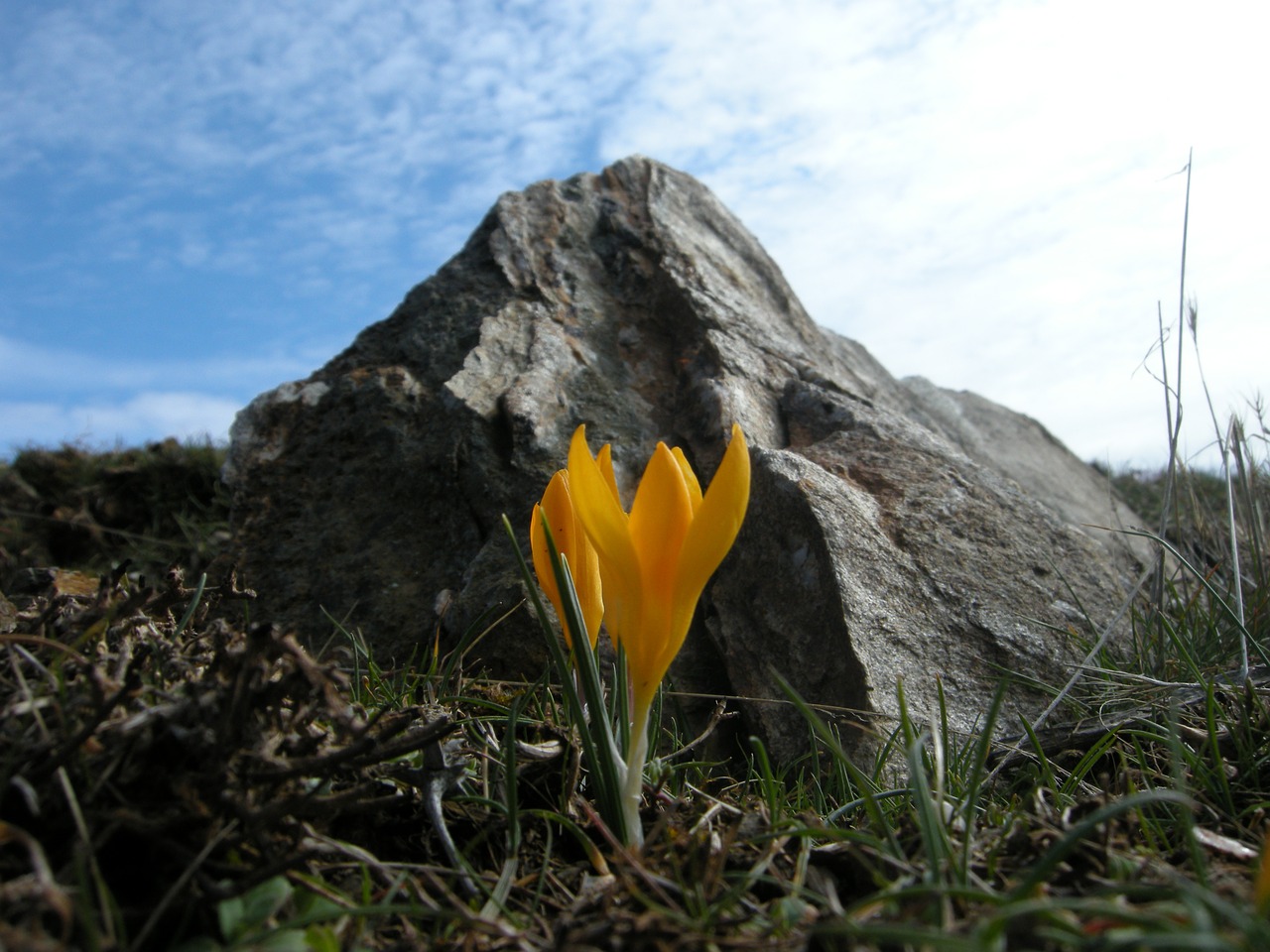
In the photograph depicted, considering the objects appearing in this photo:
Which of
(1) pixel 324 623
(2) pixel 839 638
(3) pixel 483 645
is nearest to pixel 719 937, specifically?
(2) pixel 839 638

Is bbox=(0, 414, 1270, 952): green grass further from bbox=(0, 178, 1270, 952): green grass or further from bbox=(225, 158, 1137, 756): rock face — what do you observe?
bbox=(225, 158, 1137, 756): rock face

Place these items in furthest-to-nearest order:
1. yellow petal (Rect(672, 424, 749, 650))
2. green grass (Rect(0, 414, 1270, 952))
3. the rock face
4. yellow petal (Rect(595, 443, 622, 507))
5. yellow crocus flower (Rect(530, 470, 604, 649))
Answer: the rock face
yellow crocus flower (Rect(530, 470, 604, 649))
yellow petal (Rect(595, 443, 622, 507))
yellow petal (Rect(672, 424, 749, 650))
green grass (Rect(0, 414, 1270, 952))

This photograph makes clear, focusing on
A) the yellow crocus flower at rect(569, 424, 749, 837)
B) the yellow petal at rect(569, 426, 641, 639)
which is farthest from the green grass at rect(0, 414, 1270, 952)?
the yellow petal at rect(569, 426, 641, 639)

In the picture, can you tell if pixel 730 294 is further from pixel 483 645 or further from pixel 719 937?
pixel 719 937

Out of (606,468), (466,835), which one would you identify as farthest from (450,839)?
(606,468)

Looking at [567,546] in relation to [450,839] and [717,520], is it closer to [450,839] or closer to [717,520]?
[717,520]

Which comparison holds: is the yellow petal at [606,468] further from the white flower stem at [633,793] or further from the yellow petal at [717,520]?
the white flower stem at [633,793]

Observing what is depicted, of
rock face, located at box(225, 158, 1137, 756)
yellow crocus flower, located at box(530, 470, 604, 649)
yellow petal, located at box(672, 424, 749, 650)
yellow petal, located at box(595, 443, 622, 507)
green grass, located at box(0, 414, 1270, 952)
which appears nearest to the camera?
green grass, located at box(0, 414, 1270, 952)
